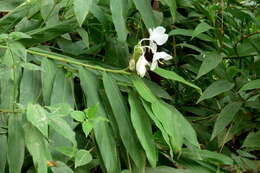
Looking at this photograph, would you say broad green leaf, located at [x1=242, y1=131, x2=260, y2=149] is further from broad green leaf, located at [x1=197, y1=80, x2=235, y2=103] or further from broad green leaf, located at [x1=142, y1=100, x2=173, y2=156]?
broad green leaf, located at [x1=142, y1=100, x2=173, y2=156]

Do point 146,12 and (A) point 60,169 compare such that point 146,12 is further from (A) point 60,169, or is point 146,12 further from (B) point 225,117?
(A) point 60,169

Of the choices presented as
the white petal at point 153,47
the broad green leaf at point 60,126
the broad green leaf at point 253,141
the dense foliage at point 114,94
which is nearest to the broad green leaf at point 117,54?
the dense foliage at point 114,94

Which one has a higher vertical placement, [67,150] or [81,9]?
[81,9]

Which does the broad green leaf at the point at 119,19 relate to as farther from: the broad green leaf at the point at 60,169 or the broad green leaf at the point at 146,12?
the broad green leaf at the point at 60,169

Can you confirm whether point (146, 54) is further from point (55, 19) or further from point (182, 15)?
point (182, 15)

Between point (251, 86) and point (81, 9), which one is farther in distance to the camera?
point (251, 86)

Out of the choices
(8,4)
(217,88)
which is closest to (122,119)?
(217,88)

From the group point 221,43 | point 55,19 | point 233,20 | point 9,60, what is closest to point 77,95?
point 55,19
